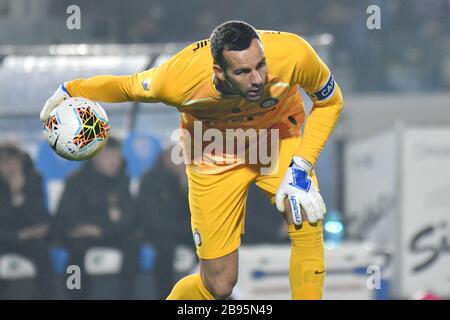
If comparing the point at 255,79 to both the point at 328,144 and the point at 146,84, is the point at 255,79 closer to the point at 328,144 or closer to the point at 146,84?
the point at 146,84

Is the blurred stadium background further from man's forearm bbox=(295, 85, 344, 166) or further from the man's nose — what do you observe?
the man's nose

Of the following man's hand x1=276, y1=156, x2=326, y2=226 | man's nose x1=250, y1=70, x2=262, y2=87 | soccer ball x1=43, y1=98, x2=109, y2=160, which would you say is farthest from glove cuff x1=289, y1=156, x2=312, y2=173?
soccer ball x1=43, y1=98, x2=109, y2=160

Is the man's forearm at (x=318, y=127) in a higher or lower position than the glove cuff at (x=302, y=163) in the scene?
higher

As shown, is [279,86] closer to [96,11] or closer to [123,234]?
[123,234]

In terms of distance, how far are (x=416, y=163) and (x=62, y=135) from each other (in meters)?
6.48

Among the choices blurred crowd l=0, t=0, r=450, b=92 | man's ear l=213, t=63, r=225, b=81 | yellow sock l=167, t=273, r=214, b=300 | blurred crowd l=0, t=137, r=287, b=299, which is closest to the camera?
man's ear l=213, t=63, r=225, b=81

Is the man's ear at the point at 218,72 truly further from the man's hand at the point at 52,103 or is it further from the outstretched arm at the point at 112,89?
the man's hand at the point at 52,103

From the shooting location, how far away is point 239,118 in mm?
6844

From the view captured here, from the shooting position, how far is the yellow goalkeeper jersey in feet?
21.3

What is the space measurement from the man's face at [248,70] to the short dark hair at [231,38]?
3cm

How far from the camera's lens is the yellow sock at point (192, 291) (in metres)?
7.18

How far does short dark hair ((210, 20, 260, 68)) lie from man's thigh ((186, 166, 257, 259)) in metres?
1.06

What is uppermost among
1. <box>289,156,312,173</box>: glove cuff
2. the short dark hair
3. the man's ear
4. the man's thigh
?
the short dark hair

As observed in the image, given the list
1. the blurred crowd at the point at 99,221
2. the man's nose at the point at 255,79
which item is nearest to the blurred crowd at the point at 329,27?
the blurred crowd at the point at 99,221
